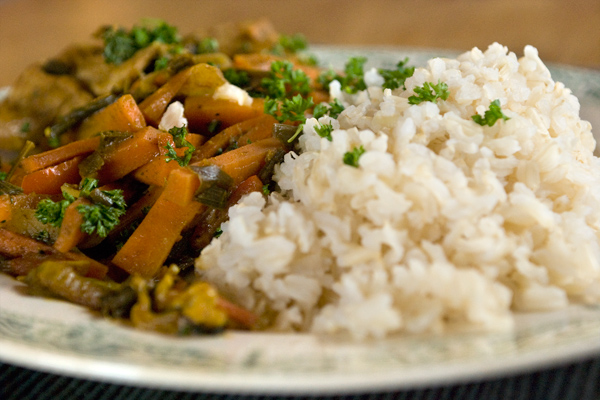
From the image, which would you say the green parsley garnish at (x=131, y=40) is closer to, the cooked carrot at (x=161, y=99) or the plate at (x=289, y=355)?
the cooked carrot at (x=161, y=99)

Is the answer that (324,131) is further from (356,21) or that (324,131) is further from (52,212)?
(356,21)

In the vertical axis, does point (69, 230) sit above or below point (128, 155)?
below

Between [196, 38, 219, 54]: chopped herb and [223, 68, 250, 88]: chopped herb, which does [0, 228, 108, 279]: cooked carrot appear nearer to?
[223, 68, 250, 88]: chopped herb

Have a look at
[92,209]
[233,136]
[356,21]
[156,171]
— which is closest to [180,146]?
[156,171]

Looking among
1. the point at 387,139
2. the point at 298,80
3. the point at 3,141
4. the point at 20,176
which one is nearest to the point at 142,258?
the point at 20,176

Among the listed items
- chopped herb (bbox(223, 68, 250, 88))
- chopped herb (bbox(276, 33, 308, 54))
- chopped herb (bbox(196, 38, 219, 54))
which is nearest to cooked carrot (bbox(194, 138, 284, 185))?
chopped herb (bbox(223, 68, 250, 88))

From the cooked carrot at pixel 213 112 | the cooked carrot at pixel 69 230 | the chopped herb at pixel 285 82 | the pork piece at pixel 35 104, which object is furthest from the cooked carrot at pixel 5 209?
the chopped herb at pixel 285 82
